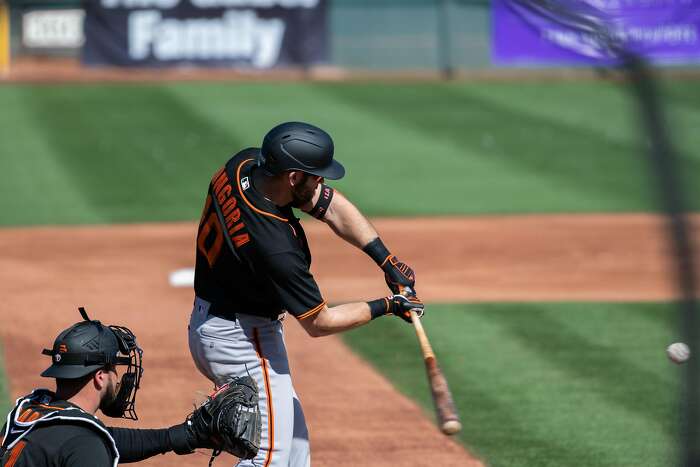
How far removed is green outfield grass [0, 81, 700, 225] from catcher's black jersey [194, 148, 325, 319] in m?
8.92

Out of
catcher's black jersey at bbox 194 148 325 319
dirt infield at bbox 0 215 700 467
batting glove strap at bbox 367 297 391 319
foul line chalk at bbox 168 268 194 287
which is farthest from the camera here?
foul line chalk at bbox 168 268 194 287

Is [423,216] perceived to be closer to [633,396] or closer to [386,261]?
[633,396]

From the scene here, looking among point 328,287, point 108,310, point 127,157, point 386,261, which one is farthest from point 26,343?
point 127,157

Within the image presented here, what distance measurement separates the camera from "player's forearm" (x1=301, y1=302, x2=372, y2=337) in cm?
526

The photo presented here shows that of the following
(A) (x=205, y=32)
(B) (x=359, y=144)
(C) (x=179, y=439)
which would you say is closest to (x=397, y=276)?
(C) (x=179, y=439)

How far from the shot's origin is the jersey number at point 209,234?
5.33 m

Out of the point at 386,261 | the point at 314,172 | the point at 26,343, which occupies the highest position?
the point at 314,172

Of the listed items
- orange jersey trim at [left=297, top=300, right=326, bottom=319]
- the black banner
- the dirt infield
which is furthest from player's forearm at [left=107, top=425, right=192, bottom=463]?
the black banner

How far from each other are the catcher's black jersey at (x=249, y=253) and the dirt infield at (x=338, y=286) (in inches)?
71.9

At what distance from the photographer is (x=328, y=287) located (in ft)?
36.6

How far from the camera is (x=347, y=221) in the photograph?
5.84 meters

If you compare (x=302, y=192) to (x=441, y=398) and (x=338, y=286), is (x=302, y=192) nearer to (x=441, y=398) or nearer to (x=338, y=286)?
(x=441, y=398)

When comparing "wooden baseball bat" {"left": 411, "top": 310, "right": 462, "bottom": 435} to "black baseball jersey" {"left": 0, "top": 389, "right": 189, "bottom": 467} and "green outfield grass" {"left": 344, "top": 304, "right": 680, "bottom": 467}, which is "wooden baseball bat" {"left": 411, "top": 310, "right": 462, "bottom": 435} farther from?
"black baseball jersey" {"left": 0, "top": 389, "right": 189, "bottom": 467}

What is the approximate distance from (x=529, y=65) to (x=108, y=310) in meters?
14.1
